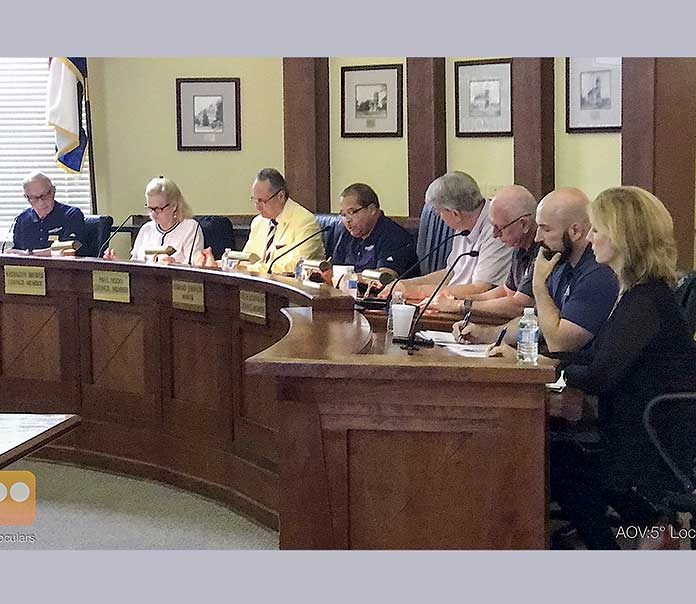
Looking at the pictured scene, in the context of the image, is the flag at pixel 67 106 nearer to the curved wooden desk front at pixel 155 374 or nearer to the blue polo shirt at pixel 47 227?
the blue polo shirt at pixel 47 227

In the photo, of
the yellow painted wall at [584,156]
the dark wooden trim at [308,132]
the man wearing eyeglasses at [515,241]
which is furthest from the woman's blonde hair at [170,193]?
the man wearing eyeglasses at [515,241]

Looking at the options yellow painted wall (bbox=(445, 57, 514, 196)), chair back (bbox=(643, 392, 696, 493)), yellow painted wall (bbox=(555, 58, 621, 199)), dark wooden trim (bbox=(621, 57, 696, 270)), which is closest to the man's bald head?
chair back (bbox=(643, 392, 696, 493))

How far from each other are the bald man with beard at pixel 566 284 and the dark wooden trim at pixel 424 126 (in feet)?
9.17

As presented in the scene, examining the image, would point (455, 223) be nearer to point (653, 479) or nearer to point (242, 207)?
point (653, 479)

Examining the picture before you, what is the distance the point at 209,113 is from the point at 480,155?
190 centimetres

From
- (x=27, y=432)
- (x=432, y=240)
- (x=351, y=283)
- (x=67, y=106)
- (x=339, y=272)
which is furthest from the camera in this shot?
(x=67, y=106)

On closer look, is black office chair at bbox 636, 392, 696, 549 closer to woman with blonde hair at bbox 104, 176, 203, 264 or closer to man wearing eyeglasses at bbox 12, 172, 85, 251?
woman with blonde hair at bbox 104, 176, 203, 264

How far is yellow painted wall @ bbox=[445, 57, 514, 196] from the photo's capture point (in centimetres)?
631

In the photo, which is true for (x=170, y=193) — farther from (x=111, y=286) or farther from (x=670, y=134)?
(x=670, y=134)

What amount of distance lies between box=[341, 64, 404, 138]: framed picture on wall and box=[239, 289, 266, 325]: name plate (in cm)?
255

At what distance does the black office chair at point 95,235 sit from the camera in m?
6.61

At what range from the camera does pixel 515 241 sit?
14.5 feet

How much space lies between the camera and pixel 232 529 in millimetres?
4383

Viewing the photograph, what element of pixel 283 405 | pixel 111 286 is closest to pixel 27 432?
pixel 283 405
